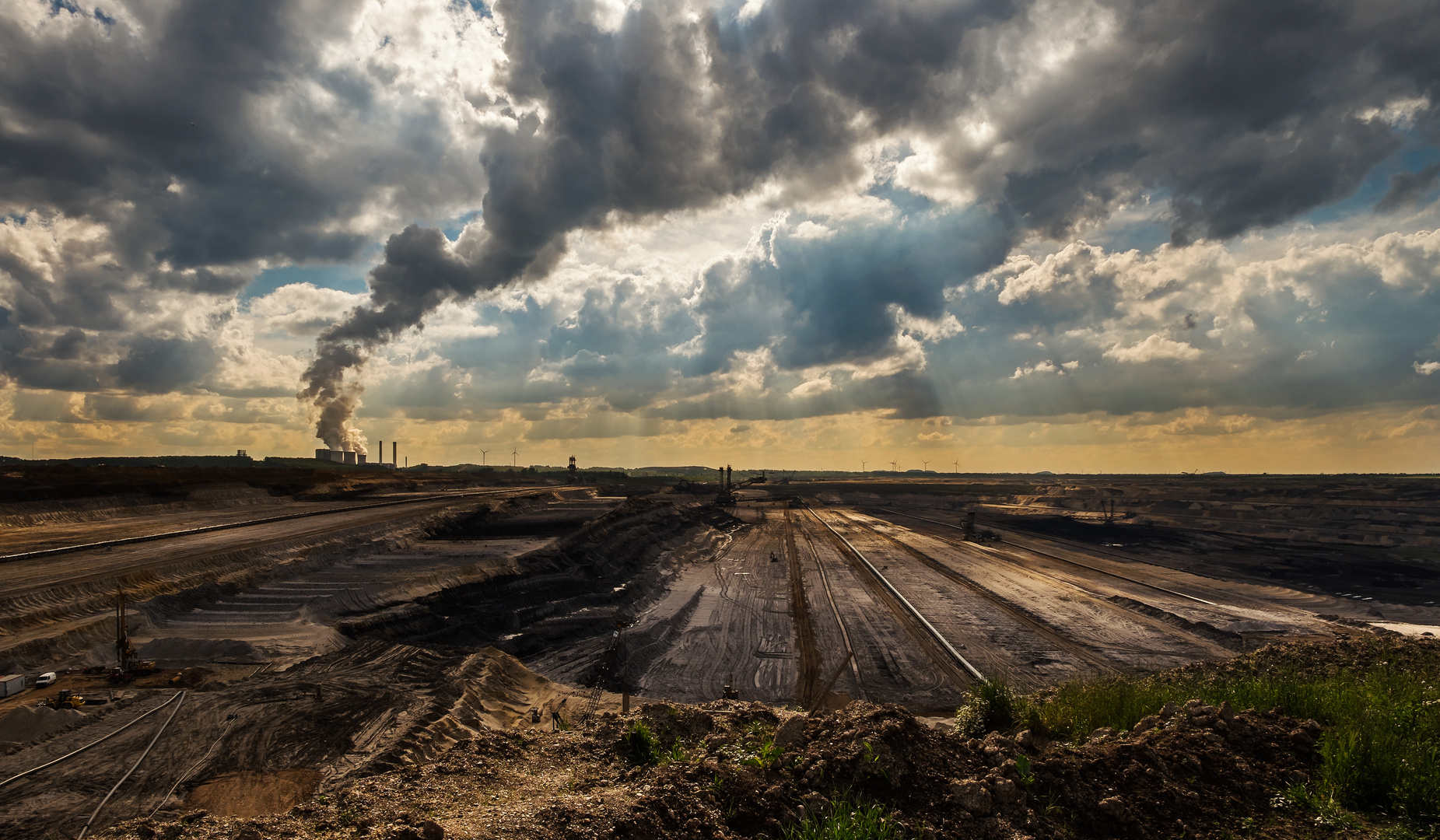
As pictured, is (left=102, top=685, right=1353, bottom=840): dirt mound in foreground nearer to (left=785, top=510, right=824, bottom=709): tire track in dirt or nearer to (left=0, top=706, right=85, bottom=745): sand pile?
(left=0, top=706, right=85, bottom=745): sand pile

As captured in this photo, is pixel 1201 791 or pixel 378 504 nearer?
pixel 1201 791

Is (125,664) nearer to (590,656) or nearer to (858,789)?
(590,656)

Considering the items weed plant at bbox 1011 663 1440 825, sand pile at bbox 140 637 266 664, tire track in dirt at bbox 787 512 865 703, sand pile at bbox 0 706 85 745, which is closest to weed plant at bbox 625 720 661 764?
weed plant at bbox 1011 663 1440 825

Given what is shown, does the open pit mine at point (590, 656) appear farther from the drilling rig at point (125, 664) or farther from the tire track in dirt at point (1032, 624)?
the tire track in dirt at point (1032, 624)

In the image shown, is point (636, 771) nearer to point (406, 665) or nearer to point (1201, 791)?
point (1201, 791)

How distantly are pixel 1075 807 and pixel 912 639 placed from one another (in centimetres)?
2027

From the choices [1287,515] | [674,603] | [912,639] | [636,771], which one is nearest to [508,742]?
[636,771]

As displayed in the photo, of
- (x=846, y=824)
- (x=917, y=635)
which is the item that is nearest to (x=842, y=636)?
(x=917, y=635)

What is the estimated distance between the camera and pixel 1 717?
567 inches

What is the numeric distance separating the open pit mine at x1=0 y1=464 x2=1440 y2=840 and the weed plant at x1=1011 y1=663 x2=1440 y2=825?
0.77 metres

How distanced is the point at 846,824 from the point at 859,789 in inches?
45.6

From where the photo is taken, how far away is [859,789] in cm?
849

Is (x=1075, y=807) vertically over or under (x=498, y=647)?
over

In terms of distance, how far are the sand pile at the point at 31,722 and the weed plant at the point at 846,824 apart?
17114 millimetres
